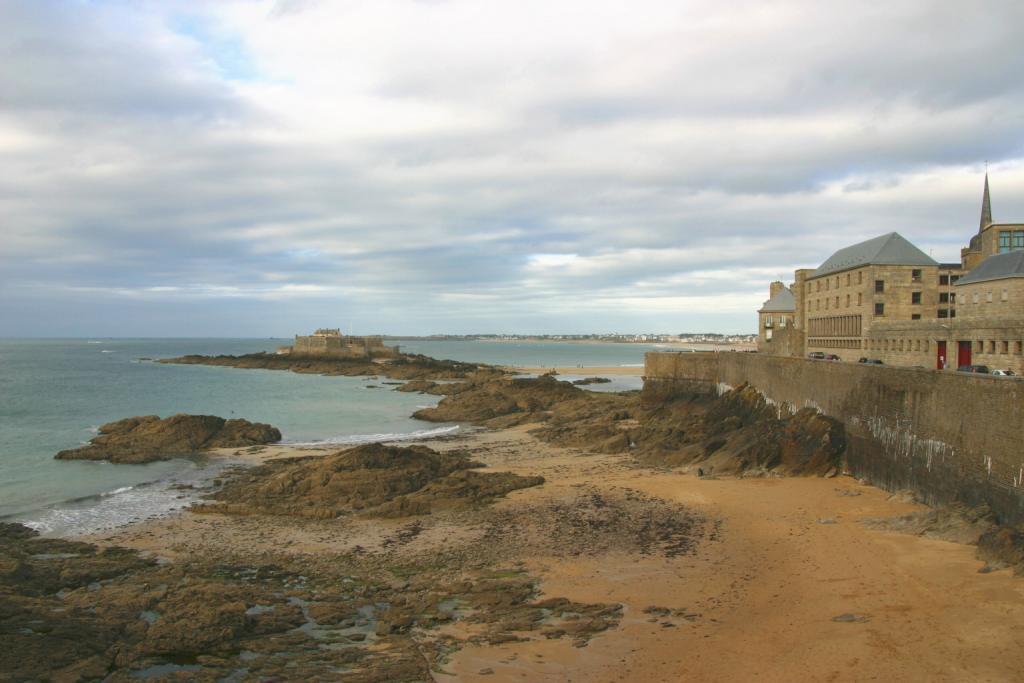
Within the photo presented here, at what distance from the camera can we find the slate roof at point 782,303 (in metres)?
47.6

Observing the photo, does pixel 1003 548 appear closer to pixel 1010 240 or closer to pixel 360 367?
pixel 1010 240

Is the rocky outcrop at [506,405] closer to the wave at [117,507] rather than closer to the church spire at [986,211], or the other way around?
the wave at [117,507]

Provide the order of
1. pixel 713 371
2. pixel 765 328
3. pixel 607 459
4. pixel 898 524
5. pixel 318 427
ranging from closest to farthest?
1. pixel 898 524
2. pixel 607 459
3. pixel 318 427
4. pixel 713 371
5. pixel 765 328

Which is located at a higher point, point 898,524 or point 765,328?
point 765,328

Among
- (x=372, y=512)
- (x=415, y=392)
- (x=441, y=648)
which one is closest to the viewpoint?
(x=441, y=648)

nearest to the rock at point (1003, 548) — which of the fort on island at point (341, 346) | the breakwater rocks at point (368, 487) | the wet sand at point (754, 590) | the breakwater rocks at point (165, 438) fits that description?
the wet sand at point (754, 590)

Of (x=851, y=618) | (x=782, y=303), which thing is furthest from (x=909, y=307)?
(x=851, y=618)

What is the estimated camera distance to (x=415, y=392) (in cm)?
5700

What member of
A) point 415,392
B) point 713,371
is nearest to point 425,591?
point 713,371

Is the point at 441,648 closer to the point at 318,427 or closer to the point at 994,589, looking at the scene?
the point at 994,589

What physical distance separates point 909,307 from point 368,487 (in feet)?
89.8

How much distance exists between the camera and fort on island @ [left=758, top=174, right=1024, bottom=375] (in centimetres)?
2311

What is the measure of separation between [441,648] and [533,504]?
828 centimetres

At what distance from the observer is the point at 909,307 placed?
32.7 meters
